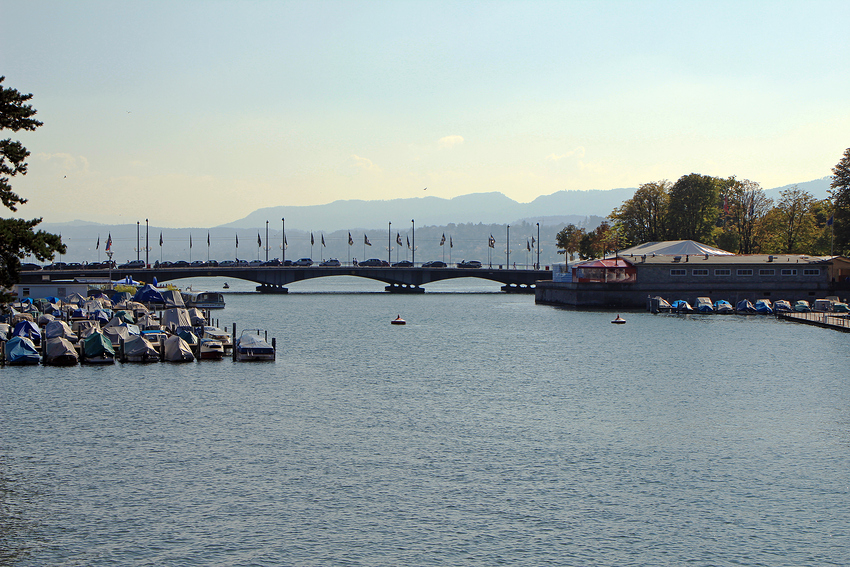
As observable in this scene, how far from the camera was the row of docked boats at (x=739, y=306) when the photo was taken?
14250 centimetres

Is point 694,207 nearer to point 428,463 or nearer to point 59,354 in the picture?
point 59,354

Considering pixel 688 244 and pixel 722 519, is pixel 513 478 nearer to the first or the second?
pixel 722 519

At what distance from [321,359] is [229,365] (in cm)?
1105

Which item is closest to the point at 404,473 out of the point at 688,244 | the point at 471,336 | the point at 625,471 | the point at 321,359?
the point at 625,471

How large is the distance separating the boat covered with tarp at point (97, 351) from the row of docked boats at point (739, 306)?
102943 mm

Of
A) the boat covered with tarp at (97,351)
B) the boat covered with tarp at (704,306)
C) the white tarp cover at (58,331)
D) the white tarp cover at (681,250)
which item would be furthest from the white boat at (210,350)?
the white tarp cover at (681,250)

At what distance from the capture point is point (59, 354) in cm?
7906

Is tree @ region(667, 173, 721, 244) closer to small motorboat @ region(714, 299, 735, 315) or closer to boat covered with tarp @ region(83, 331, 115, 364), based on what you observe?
small motorboat @ region(714, 299, 735, 315)

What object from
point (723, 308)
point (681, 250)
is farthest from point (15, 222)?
point (681, 250)

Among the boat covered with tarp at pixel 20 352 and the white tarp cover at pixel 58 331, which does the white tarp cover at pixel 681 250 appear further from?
the boat covered with tarp at pixel 20 352

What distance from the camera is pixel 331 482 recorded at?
40.7 m

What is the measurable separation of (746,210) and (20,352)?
16392 cm

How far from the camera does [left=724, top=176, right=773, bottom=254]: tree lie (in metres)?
188

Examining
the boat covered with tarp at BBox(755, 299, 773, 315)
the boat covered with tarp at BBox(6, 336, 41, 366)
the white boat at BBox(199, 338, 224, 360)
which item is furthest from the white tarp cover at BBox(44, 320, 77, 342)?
the boat covered with tarp at BBox(755, 299, 773, 315)
